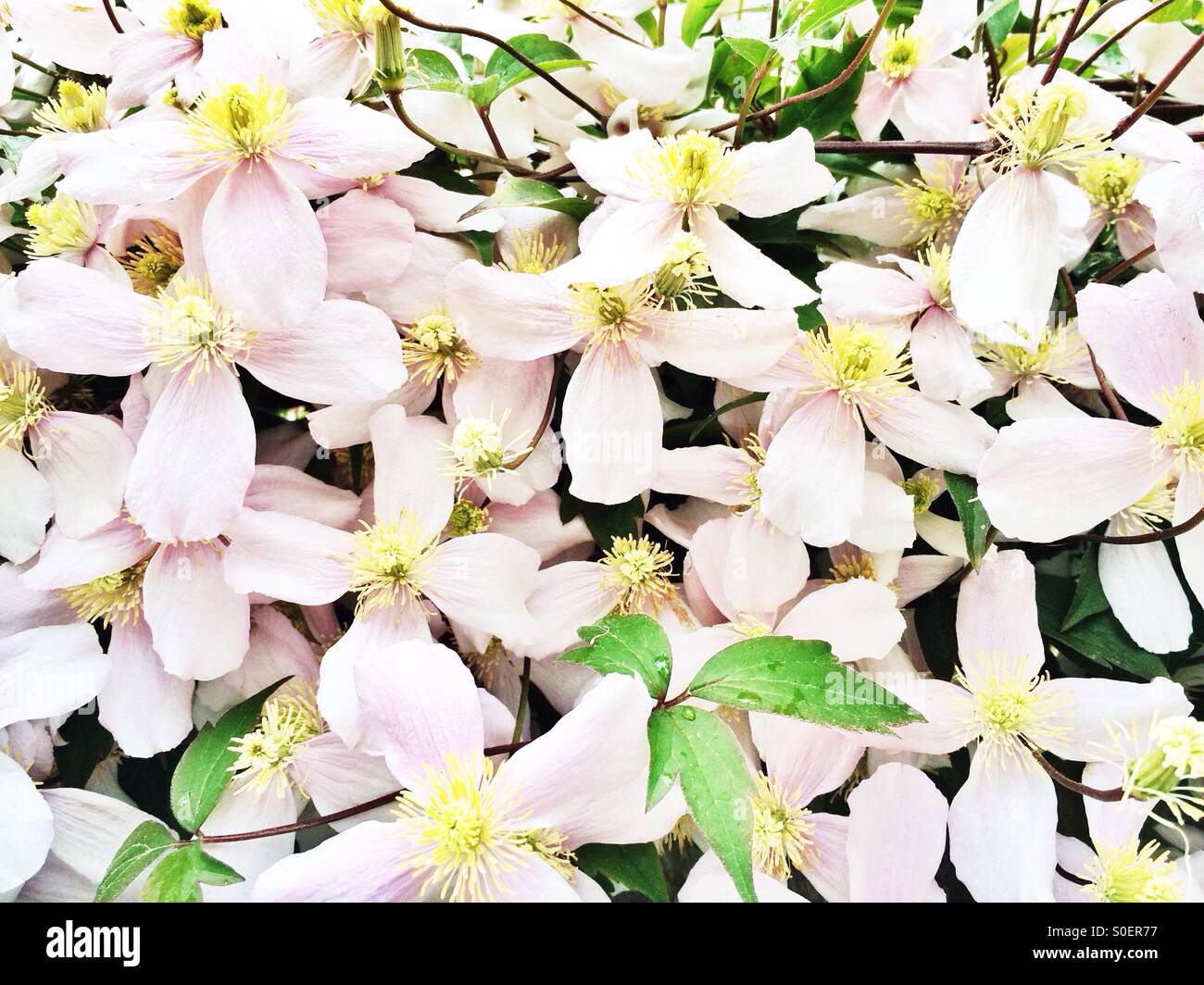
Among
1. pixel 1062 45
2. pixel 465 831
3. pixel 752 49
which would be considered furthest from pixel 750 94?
pixel 465 831

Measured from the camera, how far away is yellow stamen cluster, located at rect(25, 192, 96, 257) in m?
0.42

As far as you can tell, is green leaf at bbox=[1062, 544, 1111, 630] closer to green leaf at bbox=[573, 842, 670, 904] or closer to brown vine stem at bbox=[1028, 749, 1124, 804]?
brown vine stem at bbox=[1028, 749, 1124, 804]

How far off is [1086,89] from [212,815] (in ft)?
1.72

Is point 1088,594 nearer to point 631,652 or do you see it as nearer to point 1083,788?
point 1083,788

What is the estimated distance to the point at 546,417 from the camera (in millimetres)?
419

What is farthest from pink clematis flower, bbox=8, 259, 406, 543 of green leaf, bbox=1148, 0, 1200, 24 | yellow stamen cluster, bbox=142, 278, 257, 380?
green leaf, bbox=1148, 0, 1200, 24

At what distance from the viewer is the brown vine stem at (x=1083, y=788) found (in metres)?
0.37

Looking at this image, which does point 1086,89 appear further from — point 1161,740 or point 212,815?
point 212,815

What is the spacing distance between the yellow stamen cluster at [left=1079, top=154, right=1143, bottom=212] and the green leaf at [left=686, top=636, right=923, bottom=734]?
30cm

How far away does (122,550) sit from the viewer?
41cm

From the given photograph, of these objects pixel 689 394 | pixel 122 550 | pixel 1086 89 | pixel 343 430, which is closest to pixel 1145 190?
pixel 1086 89

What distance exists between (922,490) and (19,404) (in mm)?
447

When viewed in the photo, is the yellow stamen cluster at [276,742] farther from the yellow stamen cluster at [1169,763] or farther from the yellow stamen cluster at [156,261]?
the yellow stamen cluster at [1169,763]

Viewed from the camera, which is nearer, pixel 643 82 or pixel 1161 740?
pixel 1161 740
